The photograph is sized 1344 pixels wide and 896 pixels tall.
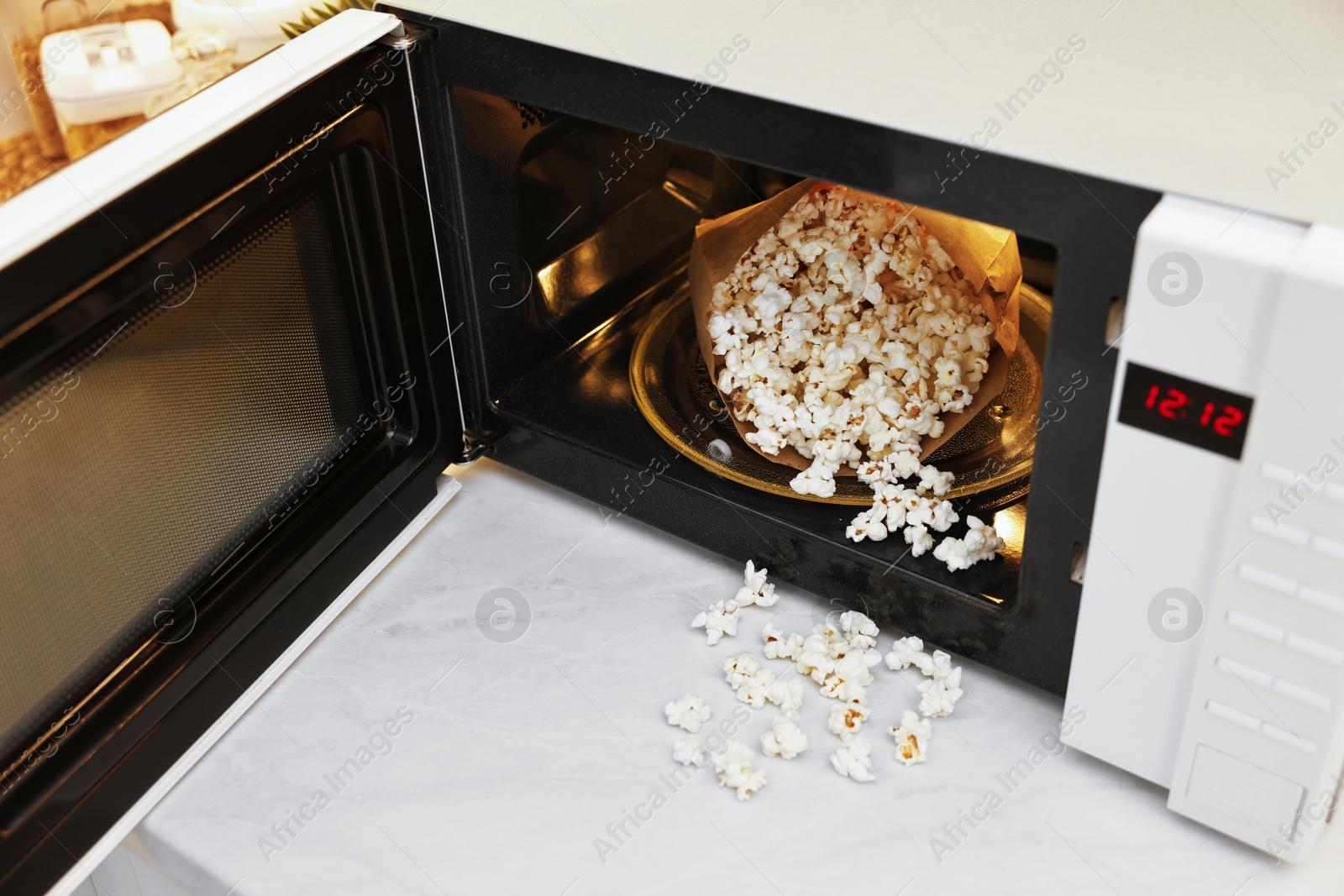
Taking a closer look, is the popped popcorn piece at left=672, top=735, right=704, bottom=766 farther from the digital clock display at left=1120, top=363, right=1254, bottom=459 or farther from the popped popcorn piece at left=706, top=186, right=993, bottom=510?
the digital clock display at left=1120, top=363, right=1254, bottom=459

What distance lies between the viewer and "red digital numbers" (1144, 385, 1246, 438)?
54 centimetres

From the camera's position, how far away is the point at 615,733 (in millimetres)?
748

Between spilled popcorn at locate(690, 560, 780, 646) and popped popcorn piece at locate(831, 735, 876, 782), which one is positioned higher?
spilled popcorn at locate(690, 560, 780, 646)

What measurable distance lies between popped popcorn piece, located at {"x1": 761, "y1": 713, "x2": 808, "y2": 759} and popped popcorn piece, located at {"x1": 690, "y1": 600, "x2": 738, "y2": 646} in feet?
0.28

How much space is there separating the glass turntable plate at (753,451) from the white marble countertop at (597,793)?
8 cm

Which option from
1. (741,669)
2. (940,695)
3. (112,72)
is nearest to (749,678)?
(741,669)

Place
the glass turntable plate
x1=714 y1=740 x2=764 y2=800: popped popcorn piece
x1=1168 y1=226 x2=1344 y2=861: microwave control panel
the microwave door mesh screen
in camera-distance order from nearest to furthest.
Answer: x1=1168 y1=226 x2=1344 y2=861: microwave control panel < the microwave door mesh screen < x1=714 y1=740 x2=764 y2=800: popped popcorn piece < the glass turntable plate

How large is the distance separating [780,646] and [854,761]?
0.10 metres

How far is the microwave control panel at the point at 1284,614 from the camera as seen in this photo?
50 centimetres

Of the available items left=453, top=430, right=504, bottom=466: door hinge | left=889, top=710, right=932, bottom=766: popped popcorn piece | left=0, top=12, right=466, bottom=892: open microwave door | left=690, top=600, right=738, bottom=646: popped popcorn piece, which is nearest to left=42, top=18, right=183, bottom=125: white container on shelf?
left=0, top=12, right=466, bottom=892: open microwave door

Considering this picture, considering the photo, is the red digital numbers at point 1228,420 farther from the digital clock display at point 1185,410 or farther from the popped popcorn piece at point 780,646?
the popped popcorn piece at point 780,646

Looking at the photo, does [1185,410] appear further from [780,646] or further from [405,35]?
[405,35]

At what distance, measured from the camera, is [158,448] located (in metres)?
0.66

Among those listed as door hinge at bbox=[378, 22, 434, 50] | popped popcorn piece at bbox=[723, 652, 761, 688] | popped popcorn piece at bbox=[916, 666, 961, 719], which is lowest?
popped popcorn piece at bbox=[916, 666, 961, 719]
